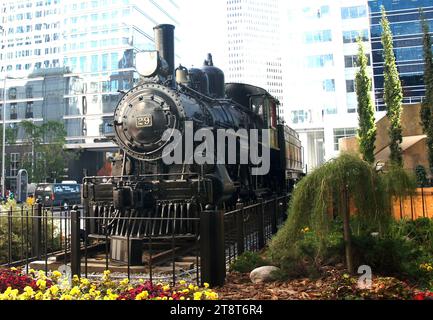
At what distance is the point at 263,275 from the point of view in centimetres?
634

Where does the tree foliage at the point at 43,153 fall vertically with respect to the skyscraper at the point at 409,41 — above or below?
below

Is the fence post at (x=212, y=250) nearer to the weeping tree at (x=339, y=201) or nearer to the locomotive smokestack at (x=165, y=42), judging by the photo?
the weeping tree at (x=339, y=201)

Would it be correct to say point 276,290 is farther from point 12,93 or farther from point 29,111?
point 12,93

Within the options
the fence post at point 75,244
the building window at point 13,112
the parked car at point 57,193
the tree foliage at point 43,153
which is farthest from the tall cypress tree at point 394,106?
the building window at point 13,112

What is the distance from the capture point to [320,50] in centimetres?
4625

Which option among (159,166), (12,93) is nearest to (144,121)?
(159,166)

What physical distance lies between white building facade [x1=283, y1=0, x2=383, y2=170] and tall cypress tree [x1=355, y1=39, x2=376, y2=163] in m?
15.7

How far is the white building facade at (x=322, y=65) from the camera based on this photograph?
44.7 m

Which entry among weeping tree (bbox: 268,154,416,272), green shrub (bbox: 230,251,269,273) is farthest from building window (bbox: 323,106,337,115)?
weeping tree (bbox: 268,154,416,272)

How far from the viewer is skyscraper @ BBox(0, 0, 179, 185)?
58688mm

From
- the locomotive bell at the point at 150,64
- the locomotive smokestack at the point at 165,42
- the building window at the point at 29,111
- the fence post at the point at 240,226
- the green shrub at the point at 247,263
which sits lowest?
the green shrub at the point at 247,263

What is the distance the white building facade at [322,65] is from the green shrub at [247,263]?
3847 cm
